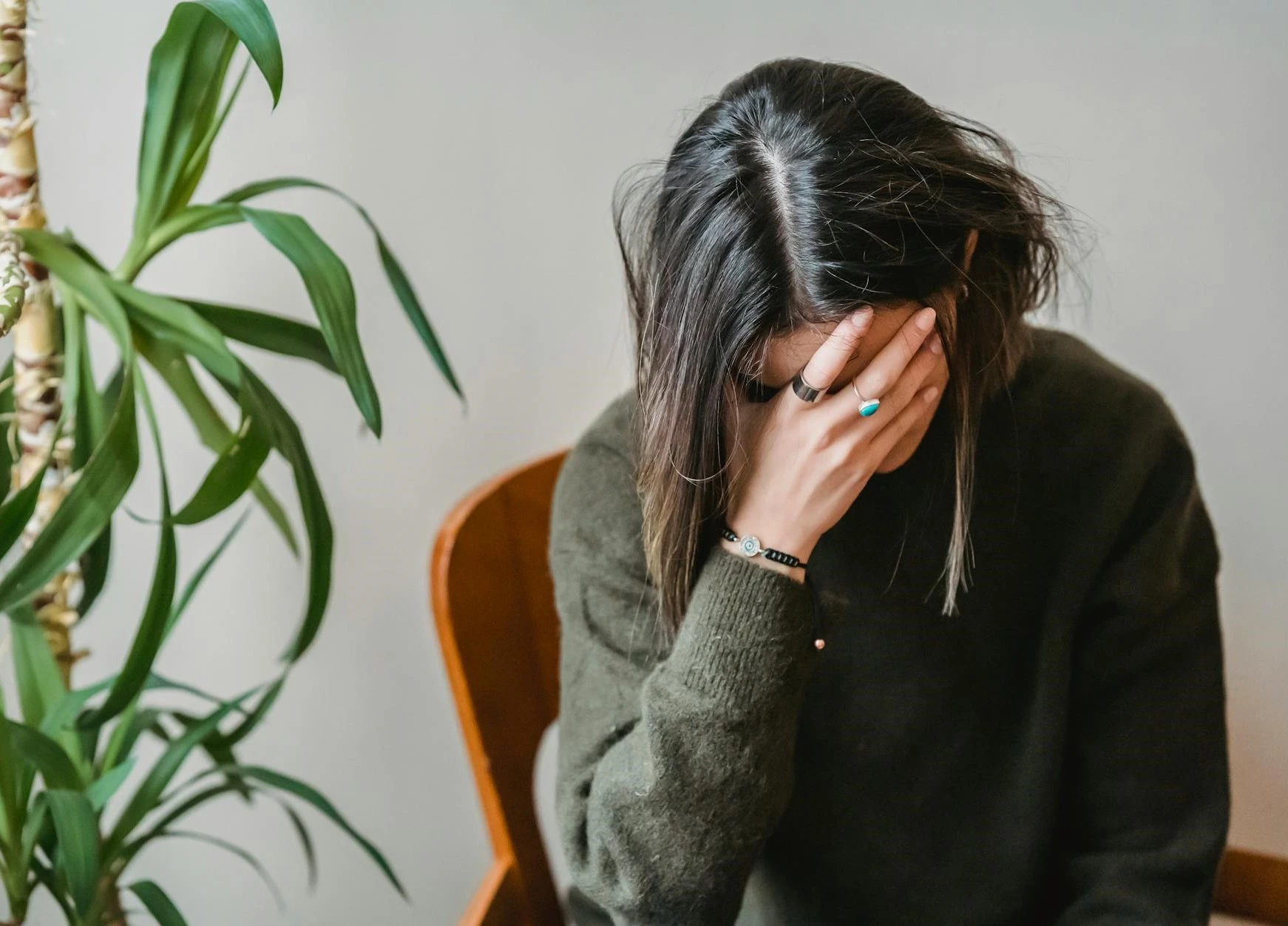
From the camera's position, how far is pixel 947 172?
1.95 ft

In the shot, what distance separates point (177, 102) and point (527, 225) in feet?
1.43

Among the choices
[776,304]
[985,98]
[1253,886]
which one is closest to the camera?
[776,304]

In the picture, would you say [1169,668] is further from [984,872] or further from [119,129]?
[119,129]

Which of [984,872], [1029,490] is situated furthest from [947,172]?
[984,872]

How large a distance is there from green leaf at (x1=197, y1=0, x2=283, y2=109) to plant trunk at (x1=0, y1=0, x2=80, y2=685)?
0.41 feet

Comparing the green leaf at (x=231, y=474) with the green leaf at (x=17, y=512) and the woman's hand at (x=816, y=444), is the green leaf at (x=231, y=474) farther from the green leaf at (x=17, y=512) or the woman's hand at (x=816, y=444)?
the woman's hand at (x=816, y=444)

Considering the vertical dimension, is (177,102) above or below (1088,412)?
above

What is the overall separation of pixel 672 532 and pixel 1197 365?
65 cm

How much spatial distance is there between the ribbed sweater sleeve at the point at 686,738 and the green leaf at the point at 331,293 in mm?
213

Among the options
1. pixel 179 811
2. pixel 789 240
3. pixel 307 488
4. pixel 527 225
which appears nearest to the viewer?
pixel 789 240

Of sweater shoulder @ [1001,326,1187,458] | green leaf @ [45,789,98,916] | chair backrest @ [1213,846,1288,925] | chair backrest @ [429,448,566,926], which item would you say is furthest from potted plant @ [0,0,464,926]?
chair backrest @ [1213,846,1288,925]

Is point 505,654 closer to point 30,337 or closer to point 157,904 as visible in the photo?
point 157,904

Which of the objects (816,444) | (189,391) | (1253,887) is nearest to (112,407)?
(189,391)

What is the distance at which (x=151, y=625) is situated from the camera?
638 millimetres
